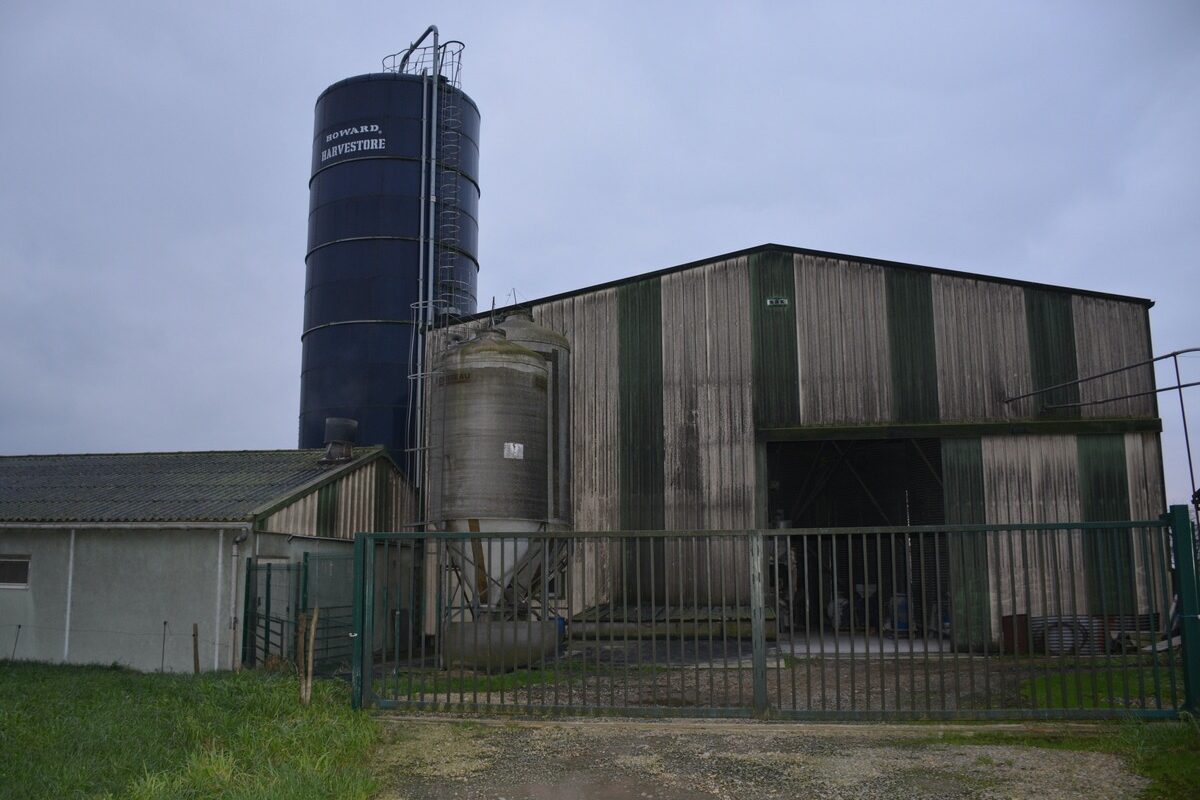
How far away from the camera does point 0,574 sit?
751 inches

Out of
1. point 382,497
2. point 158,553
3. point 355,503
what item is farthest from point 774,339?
point 158,553

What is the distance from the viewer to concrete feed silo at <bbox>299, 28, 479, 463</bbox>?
26234mm

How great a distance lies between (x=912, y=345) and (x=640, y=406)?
6068mm

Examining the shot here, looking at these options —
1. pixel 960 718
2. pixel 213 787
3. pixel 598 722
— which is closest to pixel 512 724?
pixel 598 722

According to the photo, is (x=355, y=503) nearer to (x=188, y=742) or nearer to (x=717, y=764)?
(x=188, y=742)

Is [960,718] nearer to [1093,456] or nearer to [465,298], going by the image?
[1093,456]

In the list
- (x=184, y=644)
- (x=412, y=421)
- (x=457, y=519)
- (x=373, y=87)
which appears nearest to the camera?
(x=184, y=644)

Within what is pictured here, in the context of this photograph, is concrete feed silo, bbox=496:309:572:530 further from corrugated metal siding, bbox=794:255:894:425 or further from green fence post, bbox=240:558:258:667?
green fence post, bbox=240:558:258:667

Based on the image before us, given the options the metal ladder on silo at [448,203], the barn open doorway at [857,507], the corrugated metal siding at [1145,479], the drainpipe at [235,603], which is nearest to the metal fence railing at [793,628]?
the barn open doorway at [857,507]

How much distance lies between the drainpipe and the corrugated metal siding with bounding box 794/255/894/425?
11.7 meters

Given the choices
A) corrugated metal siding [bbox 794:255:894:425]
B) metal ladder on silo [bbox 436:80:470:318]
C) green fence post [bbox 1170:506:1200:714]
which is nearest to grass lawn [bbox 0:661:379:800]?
green fence post [bbox 1170:506:1200:714]

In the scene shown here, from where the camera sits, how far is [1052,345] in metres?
20.0

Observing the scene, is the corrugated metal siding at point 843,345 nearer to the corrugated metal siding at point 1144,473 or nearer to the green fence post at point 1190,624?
the corrugated metal siding at point 1144,473

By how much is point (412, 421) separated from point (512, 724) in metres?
16.4
